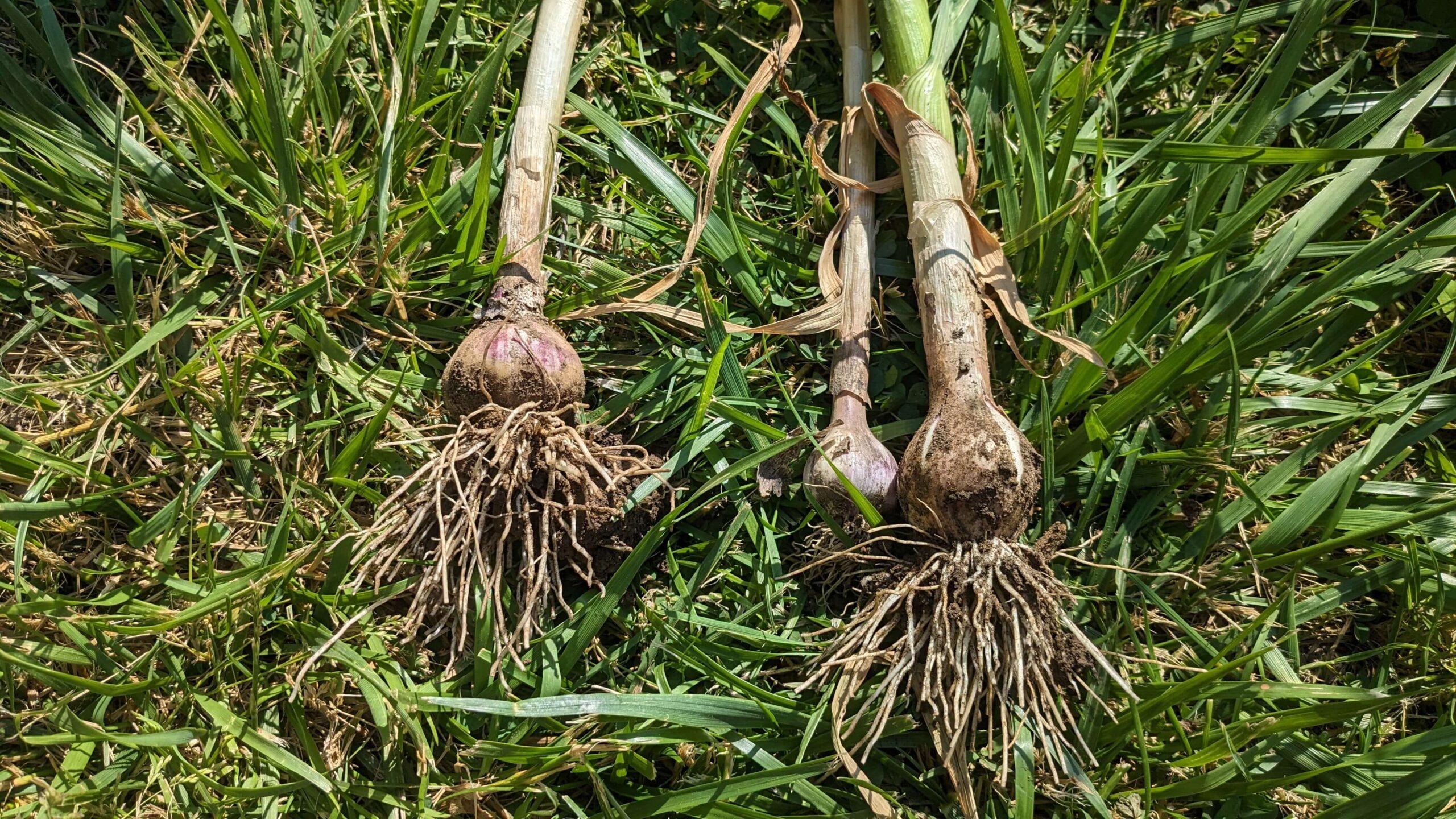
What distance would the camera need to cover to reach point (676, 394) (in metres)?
1.90

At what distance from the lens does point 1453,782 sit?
1527 millimetres

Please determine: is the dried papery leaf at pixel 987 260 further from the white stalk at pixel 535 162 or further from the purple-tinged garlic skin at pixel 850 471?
the white stalk at pixel 535 162

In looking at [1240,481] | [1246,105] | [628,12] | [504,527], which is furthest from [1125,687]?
[628,12]

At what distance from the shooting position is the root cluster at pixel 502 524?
5.51ft

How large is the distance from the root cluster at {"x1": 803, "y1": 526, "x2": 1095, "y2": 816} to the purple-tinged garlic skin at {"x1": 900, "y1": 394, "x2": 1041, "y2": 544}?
0.13ft

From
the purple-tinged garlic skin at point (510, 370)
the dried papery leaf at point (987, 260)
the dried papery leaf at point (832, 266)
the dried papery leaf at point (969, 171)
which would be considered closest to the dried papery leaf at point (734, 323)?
the dried papery leaf at point (832, 266)

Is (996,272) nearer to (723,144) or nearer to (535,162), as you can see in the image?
(723,144)

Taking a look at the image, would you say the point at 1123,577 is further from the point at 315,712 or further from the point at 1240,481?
the point at 315,712

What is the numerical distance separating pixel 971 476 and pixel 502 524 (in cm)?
88

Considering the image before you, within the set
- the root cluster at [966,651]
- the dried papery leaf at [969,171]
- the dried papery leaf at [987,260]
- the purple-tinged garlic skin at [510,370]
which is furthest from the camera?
the dried papery leaf at [969,171]

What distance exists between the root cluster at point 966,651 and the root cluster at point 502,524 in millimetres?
515

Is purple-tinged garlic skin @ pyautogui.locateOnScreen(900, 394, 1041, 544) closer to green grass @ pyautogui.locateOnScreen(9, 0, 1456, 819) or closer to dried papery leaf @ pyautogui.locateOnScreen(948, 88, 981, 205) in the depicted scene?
green grass @ pyautogui.locateOnScreen(9, 0, 1456, 819)

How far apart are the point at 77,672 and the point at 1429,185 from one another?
3.03 m

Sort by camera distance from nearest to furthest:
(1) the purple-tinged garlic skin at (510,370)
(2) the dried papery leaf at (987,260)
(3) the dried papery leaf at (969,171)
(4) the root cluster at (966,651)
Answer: (4) the root cluster at (966,651), (1) the purple-tinged garlic skin at (510,370), (2) the dried papery leaf at (987,260), (3) the dried papery leaf at (969,171)
